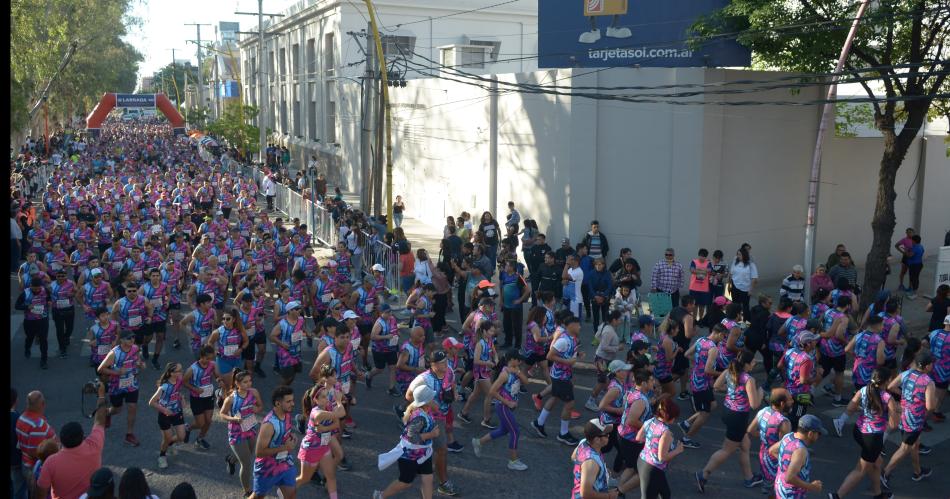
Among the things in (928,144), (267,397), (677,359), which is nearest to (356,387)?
Result: (267,397)

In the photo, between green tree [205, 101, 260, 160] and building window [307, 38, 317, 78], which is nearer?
building window [307, 38, 317, 78]

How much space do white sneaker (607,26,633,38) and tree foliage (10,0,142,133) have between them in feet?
65.9

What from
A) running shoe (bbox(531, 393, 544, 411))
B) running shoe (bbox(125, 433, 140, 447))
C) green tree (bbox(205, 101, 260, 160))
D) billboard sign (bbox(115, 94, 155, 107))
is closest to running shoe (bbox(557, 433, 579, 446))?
running shoe (bbox(531, 393, 544, 411))

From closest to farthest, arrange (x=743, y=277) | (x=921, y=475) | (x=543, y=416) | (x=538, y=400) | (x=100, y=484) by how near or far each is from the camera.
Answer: (x=100, y=484) → (x=921, y=475) → (x=543, y=416) → (x=538, y=400) → (x=743, y=277)

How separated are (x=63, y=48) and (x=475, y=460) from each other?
46.9m

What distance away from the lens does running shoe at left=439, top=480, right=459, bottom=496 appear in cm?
870

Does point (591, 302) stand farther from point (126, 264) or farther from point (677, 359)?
point (126, 264)

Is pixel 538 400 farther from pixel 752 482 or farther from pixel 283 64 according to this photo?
pixel 283 64

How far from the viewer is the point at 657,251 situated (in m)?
18.0

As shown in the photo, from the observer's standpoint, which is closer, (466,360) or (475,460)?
(475,460)

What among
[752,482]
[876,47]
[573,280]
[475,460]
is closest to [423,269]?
[573,280]

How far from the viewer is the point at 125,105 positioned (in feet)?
170

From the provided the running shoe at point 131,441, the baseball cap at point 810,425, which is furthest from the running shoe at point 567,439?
the running shoe at point 131,441

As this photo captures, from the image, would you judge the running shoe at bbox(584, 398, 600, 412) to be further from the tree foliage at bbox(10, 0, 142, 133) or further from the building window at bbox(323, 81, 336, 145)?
the building window at bbox(323, 81, 336, 145)
